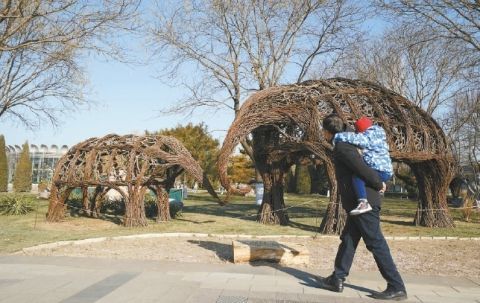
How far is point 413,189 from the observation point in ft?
118

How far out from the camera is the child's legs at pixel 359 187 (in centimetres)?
554

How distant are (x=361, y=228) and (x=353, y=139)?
41.3 inches

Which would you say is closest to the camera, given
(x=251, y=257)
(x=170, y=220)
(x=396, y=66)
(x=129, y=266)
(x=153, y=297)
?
(x=153, y=297)

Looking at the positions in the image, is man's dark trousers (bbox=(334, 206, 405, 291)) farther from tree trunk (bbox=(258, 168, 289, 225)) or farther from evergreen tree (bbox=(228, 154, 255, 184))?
evergreen tree (bbox=(228, 154, 255, 184))

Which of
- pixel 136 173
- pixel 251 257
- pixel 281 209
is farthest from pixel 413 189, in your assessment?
pixel 251 257

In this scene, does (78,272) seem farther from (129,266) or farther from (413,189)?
(413,189)

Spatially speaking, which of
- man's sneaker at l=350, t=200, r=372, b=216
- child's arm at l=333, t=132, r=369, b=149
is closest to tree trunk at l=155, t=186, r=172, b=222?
child's arm at l=333, t=132, r=369, b=149

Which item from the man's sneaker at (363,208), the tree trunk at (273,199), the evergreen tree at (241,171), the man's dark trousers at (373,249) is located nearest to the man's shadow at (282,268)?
the man's dark trousers at (373,249)

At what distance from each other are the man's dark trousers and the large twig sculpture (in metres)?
7.48

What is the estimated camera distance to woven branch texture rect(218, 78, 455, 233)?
11.7 meters

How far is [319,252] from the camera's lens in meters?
9.10

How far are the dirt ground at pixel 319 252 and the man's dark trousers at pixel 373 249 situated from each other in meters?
1.56

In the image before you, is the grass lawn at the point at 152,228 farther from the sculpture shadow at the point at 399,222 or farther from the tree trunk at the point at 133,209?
the tree trunk at the point at 133,209

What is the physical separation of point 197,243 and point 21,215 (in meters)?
8.69
